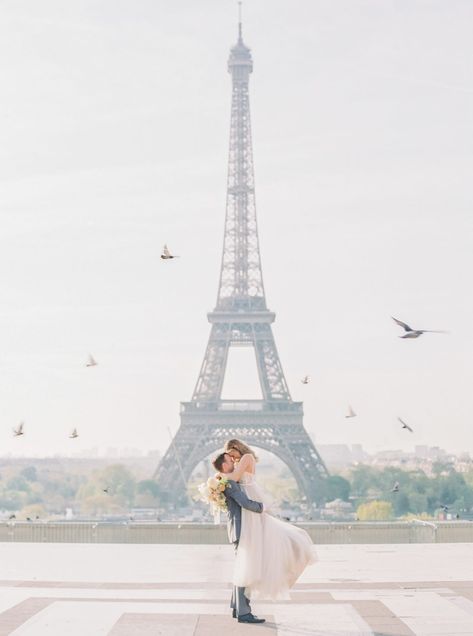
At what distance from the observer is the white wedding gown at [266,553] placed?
12.5 meters

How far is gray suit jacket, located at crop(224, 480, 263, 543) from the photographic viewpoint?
1260 cm

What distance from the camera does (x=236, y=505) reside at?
12.8 meters

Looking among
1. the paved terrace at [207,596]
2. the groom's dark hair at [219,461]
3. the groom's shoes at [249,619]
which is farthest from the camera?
the groom's dark hair at [219,461]

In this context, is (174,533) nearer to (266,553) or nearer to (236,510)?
(236,510)

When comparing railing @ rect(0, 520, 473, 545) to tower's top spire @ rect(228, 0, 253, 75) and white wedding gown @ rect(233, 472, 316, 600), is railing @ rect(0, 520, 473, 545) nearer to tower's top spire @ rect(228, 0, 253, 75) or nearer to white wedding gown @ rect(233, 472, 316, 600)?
white wedding gown @ rect(233, 472, 316, 600)

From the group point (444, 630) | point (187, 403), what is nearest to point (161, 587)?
point (444, 630)

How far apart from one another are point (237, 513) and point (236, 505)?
3.5 inches

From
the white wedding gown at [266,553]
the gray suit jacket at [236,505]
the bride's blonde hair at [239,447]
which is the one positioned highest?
the bride's blonde hair at [239,447]

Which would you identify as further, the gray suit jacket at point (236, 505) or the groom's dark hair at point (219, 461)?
the groom's dark hair at point (219, 461)

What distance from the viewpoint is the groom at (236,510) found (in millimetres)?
12391

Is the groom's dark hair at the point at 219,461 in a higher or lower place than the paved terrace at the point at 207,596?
Result: higher

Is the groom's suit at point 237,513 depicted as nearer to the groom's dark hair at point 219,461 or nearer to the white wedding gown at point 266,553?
the white wedding gown at point 266,553

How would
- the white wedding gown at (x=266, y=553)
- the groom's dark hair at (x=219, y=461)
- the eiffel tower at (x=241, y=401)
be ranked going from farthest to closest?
the eiffel tower at (x=241, y=401) → the groom's dark hair at (x=219, y=461) → the white wedding gown at (x=266, y=553)

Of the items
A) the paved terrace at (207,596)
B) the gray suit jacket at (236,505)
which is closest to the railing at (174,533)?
the paved terrace at (207,596)
